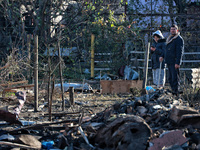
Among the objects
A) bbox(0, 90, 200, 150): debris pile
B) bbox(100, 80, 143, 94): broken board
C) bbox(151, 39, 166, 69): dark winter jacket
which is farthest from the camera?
bbox(100, 80, 143, 94): broken board

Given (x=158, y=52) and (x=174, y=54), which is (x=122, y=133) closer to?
(x=174, y=54)

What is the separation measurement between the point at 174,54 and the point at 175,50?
0.11 meters

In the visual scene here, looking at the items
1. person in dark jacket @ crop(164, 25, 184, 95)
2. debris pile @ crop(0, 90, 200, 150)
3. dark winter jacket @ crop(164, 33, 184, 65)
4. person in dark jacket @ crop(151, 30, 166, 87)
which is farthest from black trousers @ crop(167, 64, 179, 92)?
debris pile @ crop(0, 90, 200, 150)

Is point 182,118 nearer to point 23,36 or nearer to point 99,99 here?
point 99,99

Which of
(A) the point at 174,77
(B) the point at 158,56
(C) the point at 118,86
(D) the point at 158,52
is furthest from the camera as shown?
(C) the point at 118,86

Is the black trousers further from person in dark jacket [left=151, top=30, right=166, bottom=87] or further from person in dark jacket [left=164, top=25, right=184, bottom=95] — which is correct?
person in dark jacket [left=151, top=30, right=166, bottom=87]

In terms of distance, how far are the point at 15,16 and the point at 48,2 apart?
1693 mm

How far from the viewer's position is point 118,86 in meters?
9.27

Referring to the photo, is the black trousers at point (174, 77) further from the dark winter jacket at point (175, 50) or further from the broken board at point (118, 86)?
the broken board at point (118, 86)

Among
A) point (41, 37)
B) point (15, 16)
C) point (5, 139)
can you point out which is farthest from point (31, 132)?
point (15, 16)

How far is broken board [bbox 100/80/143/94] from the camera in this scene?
30.2ft

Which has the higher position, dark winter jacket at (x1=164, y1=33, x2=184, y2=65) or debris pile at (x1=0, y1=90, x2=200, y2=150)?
dark winter jacket at (x1=164, y1=33, x2=184, y2=65)

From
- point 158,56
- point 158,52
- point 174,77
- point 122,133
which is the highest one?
point 158,52

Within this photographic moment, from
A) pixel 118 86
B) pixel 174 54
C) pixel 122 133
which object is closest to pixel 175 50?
pixel 174 54
